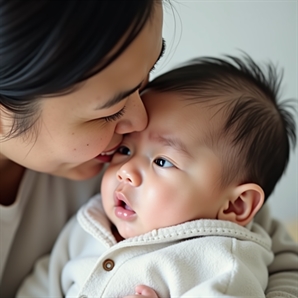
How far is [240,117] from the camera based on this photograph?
915 mm

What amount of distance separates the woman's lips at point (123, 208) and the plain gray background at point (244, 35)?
1.47ft

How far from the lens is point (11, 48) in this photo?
25.3 inches

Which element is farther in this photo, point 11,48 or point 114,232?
point 114,232

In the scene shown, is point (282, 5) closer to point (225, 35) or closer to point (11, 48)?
point (225, 35)

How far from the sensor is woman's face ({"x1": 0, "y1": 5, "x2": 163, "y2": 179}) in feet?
2.29

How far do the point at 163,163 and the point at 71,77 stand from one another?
31cm

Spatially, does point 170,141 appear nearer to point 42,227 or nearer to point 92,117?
point 92,117

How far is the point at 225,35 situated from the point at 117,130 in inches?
25.1

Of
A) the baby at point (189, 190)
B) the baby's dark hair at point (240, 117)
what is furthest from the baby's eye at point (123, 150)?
the baby's dark hair at point (240, 117)

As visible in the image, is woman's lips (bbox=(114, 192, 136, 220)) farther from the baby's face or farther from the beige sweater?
the beige sweater

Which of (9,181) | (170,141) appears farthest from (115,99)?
(9,181)

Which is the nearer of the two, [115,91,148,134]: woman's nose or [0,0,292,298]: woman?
[0,0,292,298]: woman

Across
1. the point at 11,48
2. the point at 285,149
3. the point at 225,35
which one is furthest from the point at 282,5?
the point at 11,48

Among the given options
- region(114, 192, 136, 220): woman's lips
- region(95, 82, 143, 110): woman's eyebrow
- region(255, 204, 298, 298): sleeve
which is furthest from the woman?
region(255, 204, 298, 298): sleeve
